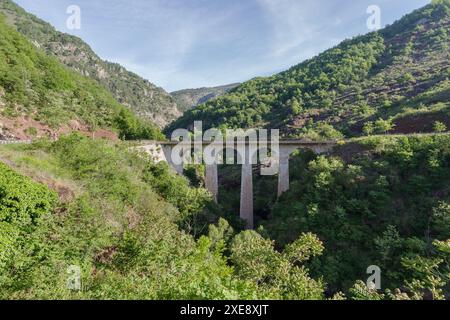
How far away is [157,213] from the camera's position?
19.8 meters

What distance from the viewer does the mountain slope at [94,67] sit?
381 feet

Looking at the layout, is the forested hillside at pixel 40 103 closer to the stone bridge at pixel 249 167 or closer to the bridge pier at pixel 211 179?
the stone bridge at pixel 249 167

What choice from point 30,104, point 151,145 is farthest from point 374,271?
point 30,104

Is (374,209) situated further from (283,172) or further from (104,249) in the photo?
(104,249)

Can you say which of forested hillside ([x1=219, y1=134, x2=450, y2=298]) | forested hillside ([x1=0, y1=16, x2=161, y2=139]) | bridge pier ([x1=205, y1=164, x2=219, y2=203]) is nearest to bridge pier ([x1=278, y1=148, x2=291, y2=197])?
forested hillside ([x1=219, y1=134, x2=450, y2=298])

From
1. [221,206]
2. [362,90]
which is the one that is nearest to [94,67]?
[362,90]

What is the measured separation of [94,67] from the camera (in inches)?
5281

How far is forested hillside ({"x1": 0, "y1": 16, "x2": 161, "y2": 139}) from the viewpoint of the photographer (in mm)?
32562

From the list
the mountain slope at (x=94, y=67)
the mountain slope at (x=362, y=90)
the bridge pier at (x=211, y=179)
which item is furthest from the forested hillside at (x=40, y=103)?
the mountain slope at (x=94, y=67)

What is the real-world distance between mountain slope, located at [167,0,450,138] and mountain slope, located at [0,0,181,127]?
5744 cm

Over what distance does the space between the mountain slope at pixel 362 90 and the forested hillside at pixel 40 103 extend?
32.3 m

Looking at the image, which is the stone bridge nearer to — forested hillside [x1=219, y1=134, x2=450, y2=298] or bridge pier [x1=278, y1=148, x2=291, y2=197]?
bridge pier [x1=278, y1=148, x2=291, y2=197]

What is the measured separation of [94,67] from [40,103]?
363 feet
